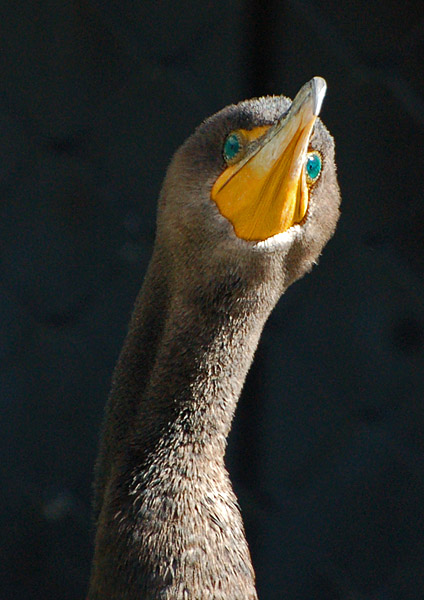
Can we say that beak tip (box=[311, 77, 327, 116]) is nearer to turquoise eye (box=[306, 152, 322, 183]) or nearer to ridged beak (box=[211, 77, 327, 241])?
ridged beak (box=[211, 77, 327, 241])

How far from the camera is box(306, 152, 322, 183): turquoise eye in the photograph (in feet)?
3.44

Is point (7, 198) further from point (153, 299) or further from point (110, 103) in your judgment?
point (153, 299)

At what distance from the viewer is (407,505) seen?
1.63m

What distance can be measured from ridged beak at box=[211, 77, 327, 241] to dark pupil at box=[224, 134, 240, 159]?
11 millimetres

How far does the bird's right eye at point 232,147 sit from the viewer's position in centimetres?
104

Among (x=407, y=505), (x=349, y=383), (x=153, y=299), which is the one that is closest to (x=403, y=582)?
(x=407, y=505)

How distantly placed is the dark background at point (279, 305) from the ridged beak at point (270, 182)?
0.52 metres

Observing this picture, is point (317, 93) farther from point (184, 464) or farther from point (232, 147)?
point (184, 464)

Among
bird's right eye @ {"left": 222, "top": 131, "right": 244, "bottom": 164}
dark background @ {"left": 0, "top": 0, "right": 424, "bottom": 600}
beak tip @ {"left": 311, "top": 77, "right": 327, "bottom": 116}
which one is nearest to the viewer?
beak tip @ {"left": 311, "top": 77, "right": 327, "bottom": 116}

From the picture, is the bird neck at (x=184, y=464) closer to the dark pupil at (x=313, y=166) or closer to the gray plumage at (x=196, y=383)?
the gray plumage at (x=196, y=383)

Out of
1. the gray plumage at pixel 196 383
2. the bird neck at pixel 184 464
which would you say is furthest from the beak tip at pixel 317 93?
the bird neck at pixel 184 464

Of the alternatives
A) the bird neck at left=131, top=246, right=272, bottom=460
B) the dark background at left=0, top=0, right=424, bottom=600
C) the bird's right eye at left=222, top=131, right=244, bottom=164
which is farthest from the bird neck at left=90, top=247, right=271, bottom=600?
the dark background at left=0, top=0, right=424, bottom=600

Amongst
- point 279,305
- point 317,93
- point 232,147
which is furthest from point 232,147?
point 279,305

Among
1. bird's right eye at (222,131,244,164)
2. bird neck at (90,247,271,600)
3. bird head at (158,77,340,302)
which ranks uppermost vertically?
bird's right eye at (222,131,244,164)
